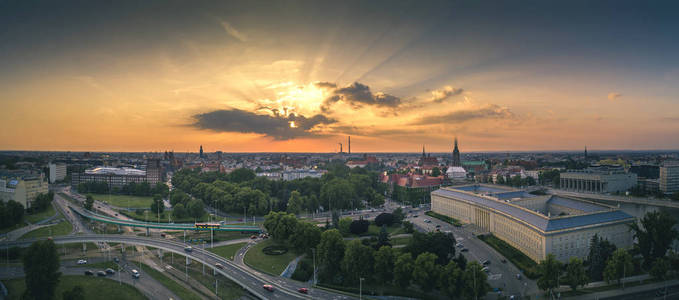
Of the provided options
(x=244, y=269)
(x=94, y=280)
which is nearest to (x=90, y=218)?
(x=94, y=280)

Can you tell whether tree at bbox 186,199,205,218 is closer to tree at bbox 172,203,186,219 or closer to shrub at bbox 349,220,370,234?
tree at bbox 172,203,186,219

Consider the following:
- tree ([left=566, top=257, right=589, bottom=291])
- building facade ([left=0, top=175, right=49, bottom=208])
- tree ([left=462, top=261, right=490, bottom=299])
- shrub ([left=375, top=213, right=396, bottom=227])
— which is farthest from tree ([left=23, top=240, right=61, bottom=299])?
tree ([left=566, top=257, right=589, bottom=291])

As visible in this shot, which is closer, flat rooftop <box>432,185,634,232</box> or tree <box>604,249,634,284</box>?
tree <box>604,249,634,284</box>

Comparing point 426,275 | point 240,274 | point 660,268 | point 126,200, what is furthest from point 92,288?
point 126,200

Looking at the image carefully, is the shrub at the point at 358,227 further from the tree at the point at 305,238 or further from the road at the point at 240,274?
the road at the point at 240,274

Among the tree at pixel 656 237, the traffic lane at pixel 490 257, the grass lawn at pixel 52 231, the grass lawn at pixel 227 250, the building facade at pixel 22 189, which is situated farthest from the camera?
the building facade at pixel 22 189

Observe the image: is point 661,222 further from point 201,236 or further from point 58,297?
point 58,297

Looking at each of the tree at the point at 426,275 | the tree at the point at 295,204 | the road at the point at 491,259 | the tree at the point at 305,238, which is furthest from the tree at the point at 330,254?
the tree at the point at 295,204
